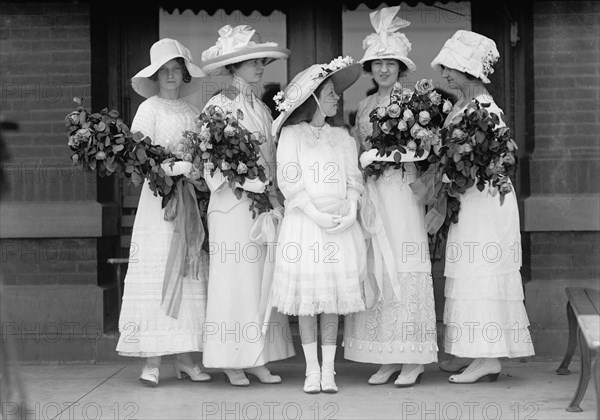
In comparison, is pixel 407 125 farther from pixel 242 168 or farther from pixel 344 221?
pixel 242 168

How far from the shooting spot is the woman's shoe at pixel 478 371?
6801 mm

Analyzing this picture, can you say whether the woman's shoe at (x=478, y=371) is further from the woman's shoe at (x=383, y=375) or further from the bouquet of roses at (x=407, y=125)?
the bouquet of roses at (x=407, y=125)

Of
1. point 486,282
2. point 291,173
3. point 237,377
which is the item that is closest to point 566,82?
point 486,282

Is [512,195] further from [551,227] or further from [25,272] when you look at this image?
[25,272]

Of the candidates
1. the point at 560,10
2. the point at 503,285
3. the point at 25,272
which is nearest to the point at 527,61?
the point at 560,10

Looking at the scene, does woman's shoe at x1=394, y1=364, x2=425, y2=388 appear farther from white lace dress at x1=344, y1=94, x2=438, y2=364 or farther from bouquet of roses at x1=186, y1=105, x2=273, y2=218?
bouquet of roses at x1=186, y1=105, x2=273, y2=218

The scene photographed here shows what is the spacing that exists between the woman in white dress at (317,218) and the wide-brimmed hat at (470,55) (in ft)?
2.18

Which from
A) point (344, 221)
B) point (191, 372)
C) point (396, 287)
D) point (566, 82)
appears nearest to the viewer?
point (344, 221)

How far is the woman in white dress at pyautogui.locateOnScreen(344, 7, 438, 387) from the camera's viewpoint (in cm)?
662

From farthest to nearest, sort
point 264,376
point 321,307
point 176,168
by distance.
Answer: point 264,376 → point 176,168 → point 321,307

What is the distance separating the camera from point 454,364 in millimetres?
7359

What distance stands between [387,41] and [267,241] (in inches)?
64.3

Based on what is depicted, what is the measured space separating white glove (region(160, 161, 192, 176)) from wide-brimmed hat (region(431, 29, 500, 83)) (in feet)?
6.20

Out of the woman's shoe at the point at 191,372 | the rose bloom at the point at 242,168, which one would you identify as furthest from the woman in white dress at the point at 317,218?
the woman's shoe at the point at 191,372
